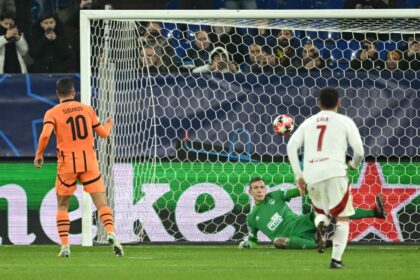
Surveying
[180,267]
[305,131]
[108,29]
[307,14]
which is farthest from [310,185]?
[108,29]

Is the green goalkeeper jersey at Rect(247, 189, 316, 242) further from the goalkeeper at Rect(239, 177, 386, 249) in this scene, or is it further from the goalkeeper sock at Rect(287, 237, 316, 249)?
the goalkeeper sock at Rect(287, 237, 316, 249)

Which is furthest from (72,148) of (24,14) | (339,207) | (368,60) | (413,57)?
(24,14)

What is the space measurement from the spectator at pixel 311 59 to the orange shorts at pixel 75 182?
3251 millimetres

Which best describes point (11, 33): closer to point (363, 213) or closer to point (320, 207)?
point (363, 213)

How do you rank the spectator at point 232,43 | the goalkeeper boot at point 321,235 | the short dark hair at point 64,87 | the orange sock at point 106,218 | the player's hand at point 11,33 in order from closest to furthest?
the goalkeeper boot at point 321,235 → the short dark hair at point 64,87 → the orange sock at point 106,218 → the spectator at point 232,43 → the player's hand at point 11,33

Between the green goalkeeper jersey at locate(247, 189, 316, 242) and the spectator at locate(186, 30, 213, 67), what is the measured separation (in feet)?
6.45

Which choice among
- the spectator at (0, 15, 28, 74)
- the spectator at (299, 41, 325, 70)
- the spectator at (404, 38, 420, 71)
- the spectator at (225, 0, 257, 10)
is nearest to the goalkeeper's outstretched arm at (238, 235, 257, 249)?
the spectator at (299, 41, 325, 70)

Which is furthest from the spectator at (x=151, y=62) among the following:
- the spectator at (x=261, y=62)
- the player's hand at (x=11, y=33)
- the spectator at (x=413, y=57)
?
the spectator at (x=413, y=57)

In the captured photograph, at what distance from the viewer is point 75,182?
12.0 m

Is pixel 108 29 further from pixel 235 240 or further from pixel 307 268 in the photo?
pixel 307 268

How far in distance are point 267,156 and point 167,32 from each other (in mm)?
2160

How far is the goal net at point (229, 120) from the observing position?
45.4 ft

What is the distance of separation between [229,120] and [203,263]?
3.56 metres

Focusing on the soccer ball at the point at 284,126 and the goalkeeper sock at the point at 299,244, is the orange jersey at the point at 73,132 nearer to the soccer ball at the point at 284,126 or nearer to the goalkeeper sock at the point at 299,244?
the soccer ball at the point at 284,126
